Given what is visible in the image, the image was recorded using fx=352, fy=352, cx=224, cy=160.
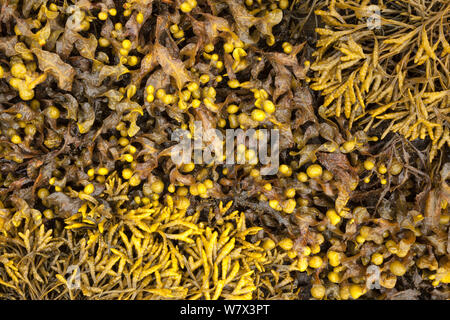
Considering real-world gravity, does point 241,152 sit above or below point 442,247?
above

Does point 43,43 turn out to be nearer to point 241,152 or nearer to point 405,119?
point 241,152

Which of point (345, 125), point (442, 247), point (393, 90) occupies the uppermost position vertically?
point (393, 90)

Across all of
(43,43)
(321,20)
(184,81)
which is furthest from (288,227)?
(43,43)

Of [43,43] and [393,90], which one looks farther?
[393,90]

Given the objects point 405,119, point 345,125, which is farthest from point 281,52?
point 405,119

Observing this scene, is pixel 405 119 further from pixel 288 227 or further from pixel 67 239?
pixel 67 239
